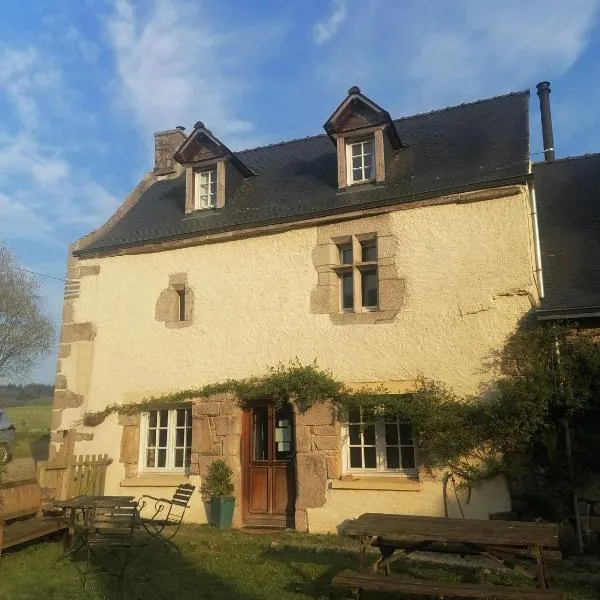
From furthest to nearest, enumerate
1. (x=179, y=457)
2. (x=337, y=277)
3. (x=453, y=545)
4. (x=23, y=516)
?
(x=179, y=457)
(x=337, y=277)
(x=23, y=516)
(x=453, y=545)

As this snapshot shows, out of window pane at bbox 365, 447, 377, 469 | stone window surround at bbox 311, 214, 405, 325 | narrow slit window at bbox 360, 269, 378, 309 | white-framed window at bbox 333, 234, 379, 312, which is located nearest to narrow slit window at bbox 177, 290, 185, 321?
stone window surround at bbox 311, 214, 405, 325

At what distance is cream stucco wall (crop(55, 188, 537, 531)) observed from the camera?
25.3 feet

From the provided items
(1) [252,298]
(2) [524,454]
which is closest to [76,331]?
(1) [252,298]

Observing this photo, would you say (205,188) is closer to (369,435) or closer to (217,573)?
(369,435)

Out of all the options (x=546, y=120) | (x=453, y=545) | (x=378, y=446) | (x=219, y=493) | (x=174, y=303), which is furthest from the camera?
(x=546, y=120)

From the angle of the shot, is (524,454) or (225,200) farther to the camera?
(225,200)

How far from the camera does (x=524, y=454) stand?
707cm

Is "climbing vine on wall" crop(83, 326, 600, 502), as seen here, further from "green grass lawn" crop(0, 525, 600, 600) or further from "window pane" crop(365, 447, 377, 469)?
"green grass lawn" crop(0, 525, 600, 600)

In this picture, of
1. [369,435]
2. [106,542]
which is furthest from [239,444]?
[106,542]

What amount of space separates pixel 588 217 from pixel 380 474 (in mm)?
5270

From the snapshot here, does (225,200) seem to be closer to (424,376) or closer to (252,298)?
(252,298)

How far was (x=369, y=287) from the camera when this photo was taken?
348 inches

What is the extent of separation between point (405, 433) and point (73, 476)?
5.17 m

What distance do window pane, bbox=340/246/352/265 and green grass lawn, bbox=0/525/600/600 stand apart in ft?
13.8
